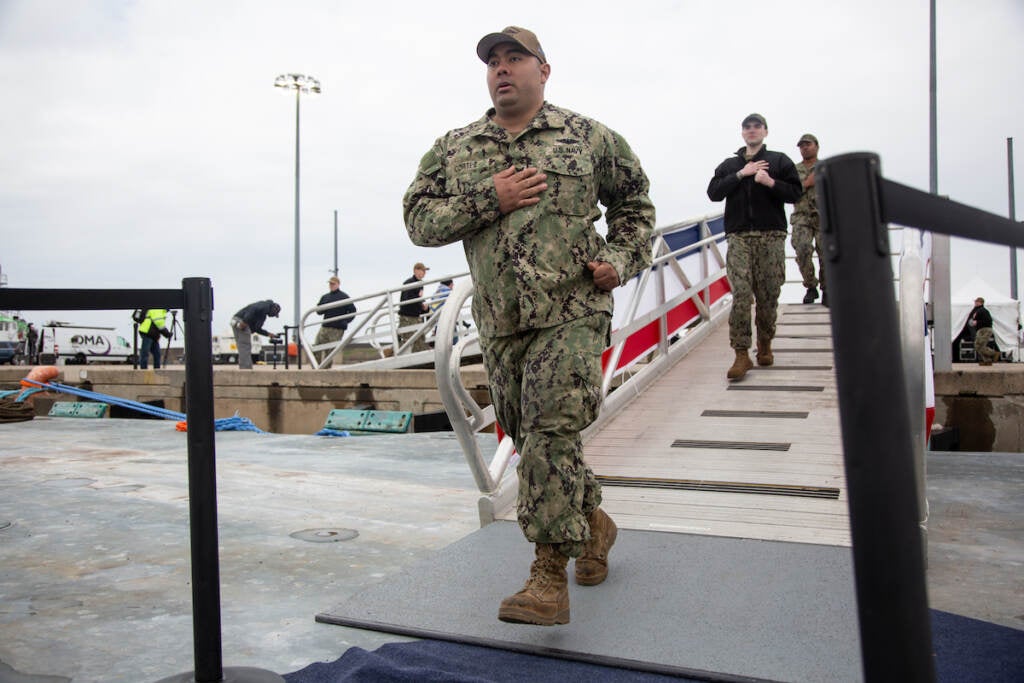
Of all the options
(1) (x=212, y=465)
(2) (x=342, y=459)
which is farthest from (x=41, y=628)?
(2) (x=342, y=459)

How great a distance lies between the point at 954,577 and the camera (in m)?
2.81

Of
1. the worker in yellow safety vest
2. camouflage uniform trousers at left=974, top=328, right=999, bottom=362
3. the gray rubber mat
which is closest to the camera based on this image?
the gray rubber mat

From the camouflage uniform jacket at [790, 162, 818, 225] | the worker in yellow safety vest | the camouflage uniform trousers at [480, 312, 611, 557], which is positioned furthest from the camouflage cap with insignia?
the worker in yellow safety vest

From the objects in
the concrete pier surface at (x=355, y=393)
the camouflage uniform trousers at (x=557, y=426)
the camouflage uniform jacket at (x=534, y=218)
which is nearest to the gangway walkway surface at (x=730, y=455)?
the camouflage uniform trousers at (x=557, y=426)

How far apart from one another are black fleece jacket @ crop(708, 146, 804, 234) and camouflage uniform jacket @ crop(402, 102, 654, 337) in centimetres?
324

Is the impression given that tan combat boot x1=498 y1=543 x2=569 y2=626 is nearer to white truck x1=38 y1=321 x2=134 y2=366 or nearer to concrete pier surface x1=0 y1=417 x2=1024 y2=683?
concrete pier surface x1=0 y1=417 x2=1024 y2=683

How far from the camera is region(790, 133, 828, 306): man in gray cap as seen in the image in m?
8.41

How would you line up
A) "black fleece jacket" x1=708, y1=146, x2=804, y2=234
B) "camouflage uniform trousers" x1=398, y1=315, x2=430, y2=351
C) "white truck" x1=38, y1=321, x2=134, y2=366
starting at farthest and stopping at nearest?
"white truck" x1=38, y1=321, x2=134, y2=366, "camouflage uniform trousers" x1=398, y1=315, x2=430, y2=351, "black fleece jacket" x1=708, y1=146, x2=804, y2=234

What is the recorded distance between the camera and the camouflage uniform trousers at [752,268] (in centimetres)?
577

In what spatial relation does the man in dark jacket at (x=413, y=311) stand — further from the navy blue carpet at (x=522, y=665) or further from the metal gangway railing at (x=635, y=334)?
the navy blue carpet at (x=522, y=665)

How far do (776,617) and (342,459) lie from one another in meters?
4.34

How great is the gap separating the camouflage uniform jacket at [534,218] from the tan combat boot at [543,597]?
649 millimetres

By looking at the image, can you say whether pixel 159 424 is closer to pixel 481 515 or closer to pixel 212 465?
pixel 481 515

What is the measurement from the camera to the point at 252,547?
341cm
